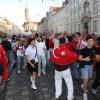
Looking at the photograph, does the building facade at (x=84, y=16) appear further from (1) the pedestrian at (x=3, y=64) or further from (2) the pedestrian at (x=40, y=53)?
(1) the pedestrian at (x=3, y=64)

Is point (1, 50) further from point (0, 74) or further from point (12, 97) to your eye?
point (12, 97)

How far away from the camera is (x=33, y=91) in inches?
398

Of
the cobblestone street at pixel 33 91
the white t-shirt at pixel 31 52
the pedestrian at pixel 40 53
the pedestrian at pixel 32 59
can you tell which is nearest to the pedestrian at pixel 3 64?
the cobblestone street at pixel 33 91

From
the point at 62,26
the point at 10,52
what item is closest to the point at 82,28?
the point at 62,26

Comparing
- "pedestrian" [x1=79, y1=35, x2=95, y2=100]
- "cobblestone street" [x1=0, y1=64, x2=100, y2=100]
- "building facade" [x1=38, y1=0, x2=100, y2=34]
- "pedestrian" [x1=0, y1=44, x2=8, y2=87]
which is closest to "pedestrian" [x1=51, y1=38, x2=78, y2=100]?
"pedestrian" [x1=79, y1=35, x2=95, y2=100]

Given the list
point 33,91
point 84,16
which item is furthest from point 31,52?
point 84,16

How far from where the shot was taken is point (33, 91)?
1012cm

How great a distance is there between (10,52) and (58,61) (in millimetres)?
9663

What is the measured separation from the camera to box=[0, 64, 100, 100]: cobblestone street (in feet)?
30.1

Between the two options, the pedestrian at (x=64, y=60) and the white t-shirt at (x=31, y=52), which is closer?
the pedestrian at (x=64, y=60)

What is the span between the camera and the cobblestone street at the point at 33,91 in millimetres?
9177

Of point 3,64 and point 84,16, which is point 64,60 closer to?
point 3,64

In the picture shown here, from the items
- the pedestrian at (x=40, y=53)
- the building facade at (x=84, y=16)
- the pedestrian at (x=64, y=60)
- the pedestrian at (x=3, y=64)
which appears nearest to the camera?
the pedestrian at (x=3, y=64)

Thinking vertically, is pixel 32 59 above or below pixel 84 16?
below
